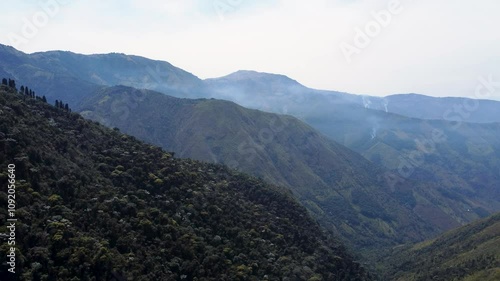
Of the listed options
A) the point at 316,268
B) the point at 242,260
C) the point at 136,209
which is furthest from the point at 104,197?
the point at 316,268

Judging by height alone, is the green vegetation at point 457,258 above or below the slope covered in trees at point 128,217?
below

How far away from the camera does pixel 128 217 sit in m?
75.4

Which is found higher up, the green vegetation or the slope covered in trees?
the slope covered in trees

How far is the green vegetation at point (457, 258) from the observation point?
389 ft

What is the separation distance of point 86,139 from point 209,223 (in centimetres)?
3490

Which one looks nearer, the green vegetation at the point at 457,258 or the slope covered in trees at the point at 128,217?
the slope covered in trees at the point at 128,217

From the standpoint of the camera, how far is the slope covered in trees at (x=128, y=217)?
58594 millimetres

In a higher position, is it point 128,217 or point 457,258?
point 128,217

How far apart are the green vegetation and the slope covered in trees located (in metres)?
30.3

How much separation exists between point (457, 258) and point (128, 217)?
4480 inches

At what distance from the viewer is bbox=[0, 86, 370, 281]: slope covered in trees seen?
192 ft

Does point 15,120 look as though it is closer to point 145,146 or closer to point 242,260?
point 145,146

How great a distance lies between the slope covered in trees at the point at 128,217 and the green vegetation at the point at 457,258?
99.5 ft

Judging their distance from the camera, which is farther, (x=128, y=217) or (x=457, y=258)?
(x=457, y=258)
